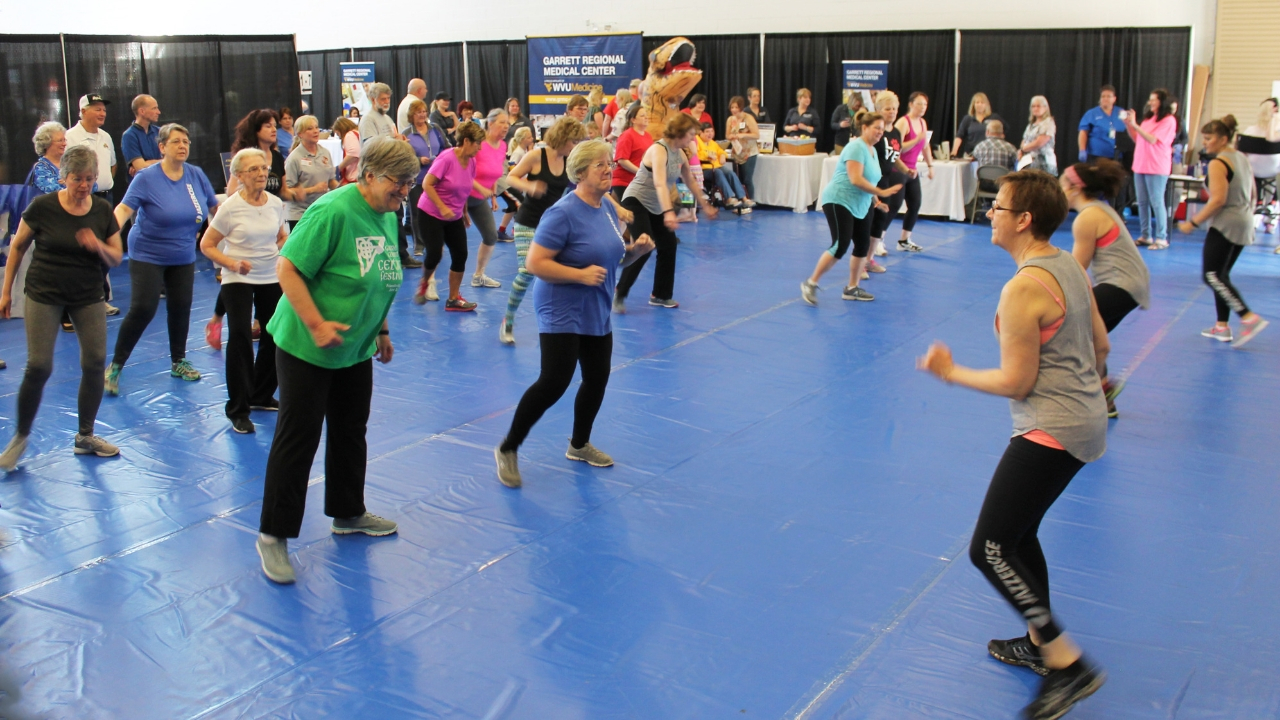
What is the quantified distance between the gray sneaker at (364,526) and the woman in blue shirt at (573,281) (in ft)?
2.13

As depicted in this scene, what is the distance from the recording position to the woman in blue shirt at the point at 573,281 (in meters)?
4.32

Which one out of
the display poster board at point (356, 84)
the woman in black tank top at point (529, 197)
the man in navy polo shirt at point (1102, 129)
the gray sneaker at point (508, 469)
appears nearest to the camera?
the gray sneaker at point (508, 469)

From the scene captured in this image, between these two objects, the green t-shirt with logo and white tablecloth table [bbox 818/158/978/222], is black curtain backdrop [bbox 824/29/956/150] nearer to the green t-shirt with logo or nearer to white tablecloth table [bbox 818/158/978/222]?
white tablecloth table [bbox 818/158/978/222]

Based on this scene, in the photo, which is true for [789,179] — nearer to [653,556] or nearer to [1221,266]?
[1221,266]

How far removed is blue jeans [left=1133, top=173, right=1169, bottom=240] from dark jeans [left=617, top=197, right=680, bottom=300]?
6.11 m

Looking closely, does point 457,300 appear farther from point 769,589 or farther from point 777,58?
point 777,58

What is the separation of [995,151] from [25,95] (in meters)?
10.9

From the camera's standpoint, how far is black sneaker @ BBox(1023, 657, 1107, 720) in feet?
9.18

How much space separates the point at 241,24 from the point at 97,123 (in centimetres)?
1482

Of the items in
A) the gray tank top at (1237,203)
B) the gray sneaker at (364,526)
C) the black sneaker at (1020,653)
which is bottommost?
the black sneaker at (1020,653)

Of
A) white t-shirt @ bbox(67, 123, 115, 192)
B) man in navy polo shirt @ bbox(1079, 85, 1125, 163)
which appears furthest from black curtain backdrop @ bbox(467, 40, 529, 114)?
white t-shirt @ bbox(67, 123, 115, 192)

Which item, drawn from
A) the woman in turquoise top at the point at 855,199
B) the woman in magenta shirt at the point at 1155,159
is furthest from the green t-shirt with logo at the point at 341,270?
the woman in magenta shirt at the point at 1155,159

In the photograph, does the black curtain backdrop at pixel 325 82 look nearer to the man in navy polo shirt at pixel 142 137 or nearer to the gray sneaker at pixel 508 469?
the man in navy polo shirt at pixel 142 137

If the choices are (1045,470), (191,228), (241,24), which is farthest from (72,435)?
(241,24)
